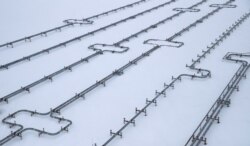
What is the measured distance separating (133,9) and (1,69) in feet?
23.2

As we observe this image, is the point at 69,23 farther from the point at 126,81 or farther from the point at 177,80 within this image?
the point at 177,80

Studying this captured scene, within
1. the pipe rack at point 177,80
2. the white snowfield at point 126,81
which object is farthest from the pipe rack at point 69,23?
the pipe rack at point 177,80

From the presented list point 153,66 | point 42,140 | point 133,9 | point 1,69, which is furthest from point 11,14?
point 42,140

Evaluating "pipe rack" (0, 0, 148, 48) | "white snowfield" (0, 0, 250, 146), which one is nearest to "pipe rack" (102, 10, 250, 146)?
"white snowfield" (0, 0, 250, 146)

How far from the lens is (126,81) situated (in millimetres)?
6863

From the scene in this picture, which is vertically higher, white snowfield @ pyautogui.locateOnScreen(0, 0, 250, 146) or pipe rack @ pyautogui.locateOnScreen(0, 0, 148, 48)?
pipe rack @ pyautogui.locateOnScreen(0, 0, 148, 48)

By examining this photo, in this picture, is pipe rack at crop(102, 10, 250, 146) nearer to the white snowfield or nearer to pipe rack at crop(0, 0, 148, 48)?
the white snowfield

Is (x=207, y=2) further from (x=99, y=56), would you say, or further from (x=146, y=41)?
(x=99, y=56)

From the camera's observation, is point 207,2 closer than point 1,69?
No

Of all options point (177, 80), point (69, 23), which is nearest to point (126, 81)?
point (177, 80)

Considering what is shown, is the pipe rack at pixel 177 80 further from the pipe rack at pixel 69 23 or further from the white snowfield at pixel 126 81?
the pipe rack at pixel 69 23

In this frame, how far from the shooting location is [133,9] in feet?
44.9

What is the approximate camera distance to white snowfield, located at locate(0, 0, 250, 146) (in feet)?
16.8

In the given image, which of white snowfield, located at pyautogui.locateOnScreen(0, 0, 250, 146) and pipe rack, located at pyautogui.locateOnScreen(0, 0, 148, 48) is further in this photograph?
pipe rack, located at pyautogui.locateOnScreen(0, 0, 148, 48)
